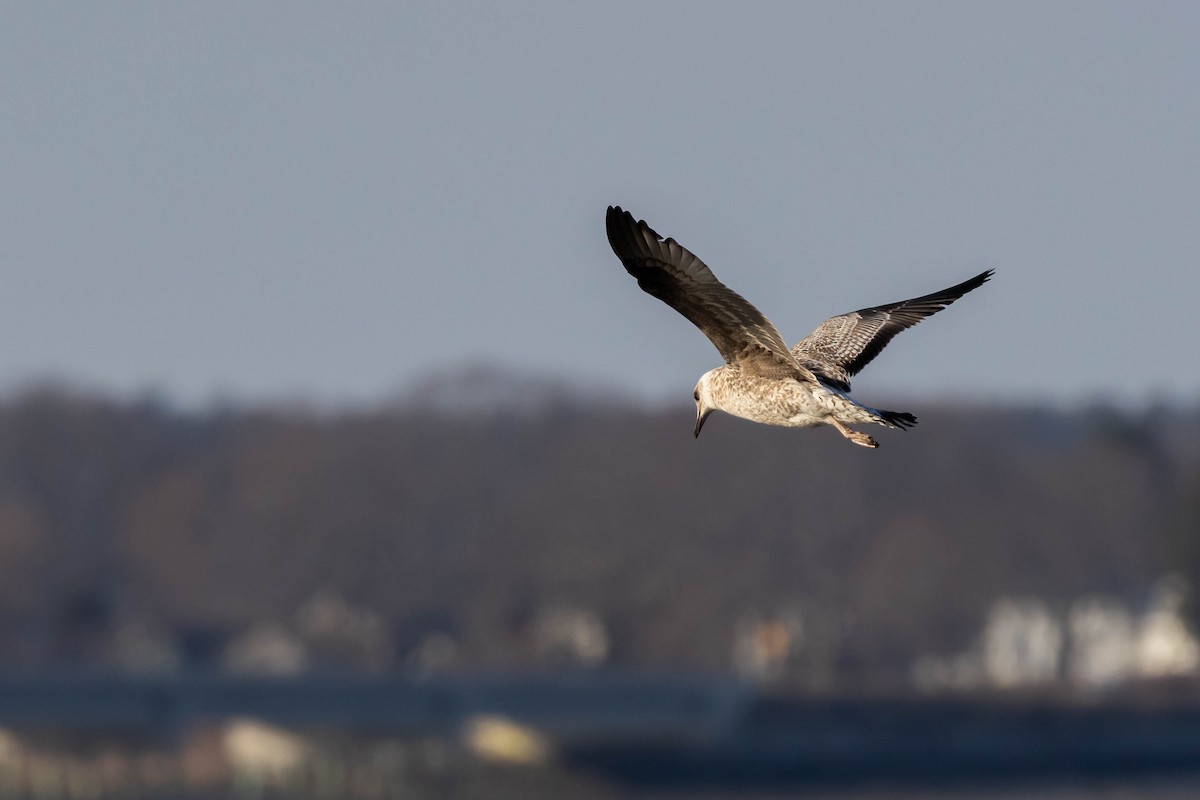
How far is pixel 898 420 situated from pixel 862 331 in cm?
257

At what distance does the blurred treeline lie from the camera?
97.4m

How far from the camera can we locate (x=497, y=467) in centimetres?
12612

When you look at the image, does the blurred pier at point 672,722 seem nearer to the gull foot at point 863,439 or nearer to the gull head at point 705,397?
the gull head at point 705,397

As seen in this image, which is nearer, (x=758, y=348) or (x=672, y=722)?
(x=758, y=348)

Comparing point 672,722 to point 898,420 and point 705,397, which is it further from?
point 898,420

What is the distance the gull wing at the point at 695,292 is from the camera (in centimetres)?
1603

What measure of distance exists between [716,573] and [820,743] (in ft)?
112

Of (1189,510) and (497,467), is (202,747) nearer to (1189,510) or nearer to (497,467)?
(1189,510)

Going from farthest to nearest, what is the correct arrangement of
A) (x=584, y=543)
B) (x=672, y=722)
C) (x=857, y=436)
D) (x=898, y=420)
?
(x=584, y=543) → (x=672, y=722) → (x=857, y=436) → (x=898, y=420)

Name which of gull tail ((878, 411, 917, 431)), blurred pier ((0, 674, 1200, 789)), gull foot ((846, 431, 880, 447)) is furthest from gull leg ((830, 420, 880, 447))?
blurred pier ((0, 674, 1200, 789))

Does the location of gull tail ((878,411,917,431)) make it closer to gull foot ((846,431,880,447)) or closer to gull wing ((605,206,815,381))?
gull foot ((846,431,880,447))

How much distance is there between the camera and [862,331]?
61.1ft

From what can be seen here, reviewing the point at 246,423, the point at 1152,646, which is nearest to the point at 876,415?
the point at 1152,646

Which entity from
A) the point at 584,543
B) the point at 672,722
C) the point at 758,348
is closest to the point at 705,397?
the point at 758,348
